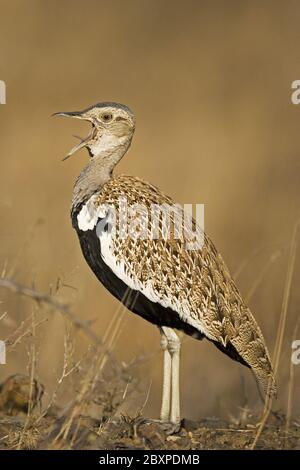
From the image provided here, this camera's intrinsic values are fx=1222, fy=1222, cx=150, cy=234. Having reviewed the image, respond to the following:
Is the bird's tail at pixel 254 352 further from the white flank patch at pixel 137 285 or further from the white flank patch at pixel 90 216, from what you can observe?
the white flank patch at pixel 90 216

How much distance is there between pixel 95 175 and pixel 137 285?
634mm

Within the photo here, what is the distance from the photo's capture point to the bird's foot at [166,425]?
536cm

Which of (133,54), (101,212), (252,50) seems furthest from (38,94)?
(101,212)

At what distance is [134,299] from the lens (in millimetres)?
5559

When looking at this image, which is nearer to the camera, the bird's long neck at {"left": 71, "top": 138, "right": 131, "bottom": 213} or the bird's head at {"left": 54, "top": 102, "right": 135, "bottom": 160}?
the bird's long neck at {"left": 71, "top": 138, "right": 131, "bottom": 213}

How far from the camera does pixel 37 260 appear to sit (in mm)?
8688

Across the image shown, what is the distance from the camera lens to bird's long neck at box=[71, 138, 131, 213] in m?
5.77

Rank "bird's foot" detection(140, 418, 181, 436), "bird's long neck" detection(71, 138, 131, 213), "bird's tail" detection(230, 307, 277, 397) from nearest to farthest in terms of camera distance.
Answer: "bird's foot" detection(140, 418, 181, 436) < "bird's tail" detection(230, 307, 277, 397) < "bird's long neck" detection(71, 138, 131, 213)
